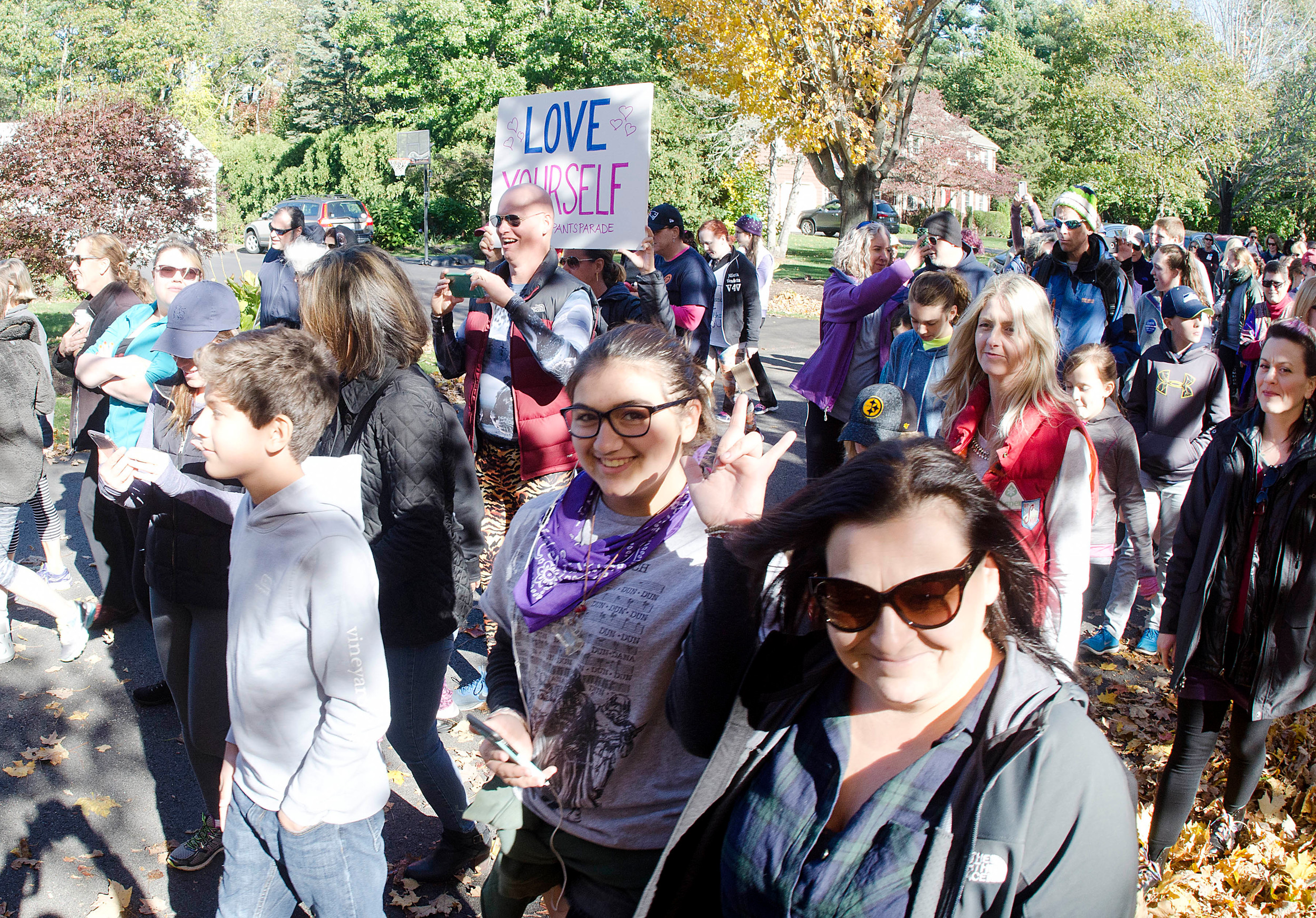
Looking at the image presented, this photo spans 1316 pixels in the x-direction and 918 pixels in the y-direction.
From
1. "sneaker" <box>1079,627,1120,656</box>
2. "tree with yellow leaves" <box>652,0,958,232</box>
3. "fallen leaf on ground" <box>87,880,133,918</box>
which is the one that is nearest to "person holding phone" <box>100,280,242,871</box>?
"fallen leaf on ground" <box>87,880,133,918</box>

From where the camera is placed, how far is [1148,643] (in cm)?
498

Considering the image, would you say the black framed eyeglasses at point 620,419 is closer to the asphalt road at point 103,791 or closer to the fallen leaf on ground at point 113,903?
the asphalt road at point 103,791

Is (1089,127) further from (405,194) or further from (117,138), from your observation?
(117,138)

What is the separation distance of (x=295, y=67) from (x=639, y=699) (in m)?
67.8

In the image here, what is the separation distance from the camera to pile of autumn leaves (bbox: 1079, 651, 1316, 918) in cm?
309

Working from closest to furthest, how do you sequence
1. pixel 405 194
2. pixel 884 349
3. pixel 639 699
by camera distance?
pixel 639 699, pixel 884 349, pixel 405 194

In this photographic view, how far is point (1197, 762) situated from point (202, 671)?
3.14 meters

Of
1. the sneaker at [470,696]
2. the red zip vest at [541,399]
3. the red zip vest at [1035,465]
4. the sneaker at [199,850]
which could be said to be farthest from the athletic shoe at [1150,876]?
the sneaker at [199,850]

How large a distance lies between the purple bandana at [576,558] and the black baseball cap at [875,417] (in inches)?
63.3

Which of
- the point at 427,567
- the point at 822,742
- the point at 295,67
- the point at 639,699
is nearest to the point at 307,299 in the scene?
the point at 427,567

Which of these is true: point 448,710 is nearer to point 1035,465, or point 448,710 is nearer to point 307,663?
point 307,663

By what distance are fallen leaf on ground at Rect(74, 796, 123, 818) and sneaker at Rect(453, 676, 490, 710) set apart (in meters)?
1.39

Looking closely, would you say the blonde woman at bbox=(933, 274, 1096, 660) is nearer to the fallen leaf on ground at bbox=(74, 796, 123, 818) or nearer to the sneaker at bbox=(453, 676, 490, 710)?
the sneaker at bbox=(453, 676, 490, 710)

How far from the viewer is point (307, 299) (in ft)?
10.1
